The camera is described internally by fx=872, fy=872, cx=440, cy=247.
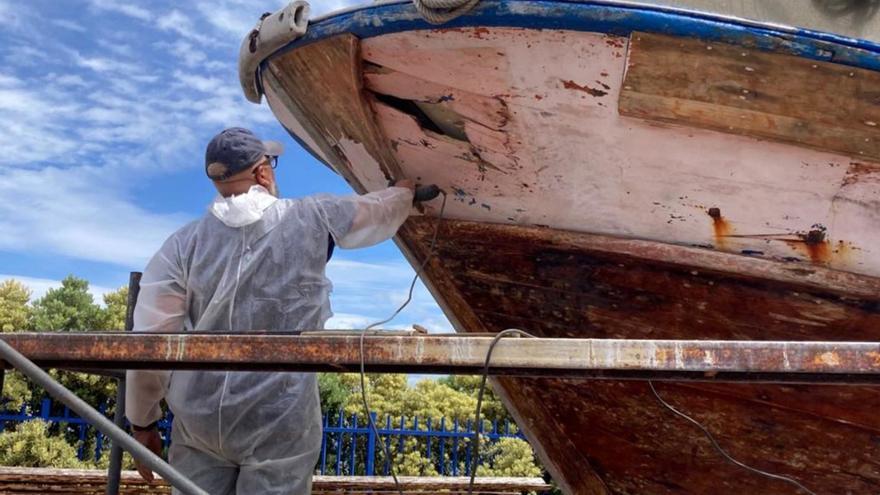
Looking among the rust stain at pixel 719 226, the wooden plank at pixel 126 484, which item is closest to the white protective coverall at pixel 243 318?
the rust stain at pixel 719 226

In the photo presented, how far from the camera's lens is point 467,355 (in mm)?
1750

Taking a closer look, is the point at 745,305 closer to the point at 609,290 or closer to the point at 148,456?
the point at 609,290

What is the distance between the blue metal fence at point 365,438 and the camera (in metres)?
8.43

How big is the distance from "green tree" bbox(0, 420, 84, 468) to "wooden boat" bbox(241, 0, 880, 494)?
5715 millimetres

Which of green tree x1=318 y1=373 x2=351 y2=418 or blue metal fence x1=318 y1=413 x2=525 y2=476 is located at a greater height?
green tree x1=318 y1=373 x2=351 y2=418

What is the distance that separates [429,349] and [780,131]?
1.30 meters

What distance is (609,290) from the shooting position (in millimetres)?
3059

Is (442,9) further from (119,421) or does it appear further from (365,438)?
(365,438)

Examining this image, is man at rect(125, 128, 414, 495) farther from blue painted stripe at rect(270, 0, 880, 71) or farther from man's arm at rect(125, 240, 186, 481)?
blue painted stripe at rect(270, 0, 880, 71)

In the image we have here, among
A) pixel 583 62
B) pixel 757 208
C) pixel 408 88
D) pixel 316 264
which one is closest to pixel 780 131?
pixel 757 208

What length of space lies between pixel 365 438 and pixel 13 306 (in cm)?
428

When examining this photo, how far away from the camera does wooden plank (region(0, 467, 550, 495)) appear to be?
614cm

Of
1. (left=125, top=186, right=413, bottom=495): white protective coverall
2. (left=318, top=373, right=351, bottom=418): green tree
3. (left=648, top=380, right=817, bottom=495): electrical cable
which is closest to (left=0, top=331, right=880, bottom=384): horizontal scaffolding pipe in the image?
(left=125, top=186, right=413, bottom=495): white protective coverall

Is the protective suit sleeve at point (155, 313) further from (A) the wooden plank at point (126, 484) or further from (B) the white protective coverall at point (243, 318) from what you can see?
(A) the wooden plank at point (126, 484)
